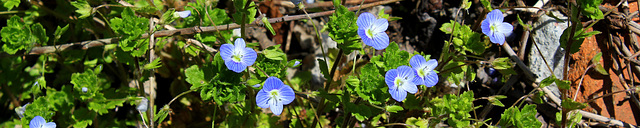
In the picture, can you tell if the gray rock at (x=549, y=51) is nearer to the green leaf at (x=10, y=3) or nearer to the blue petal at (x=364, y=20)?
the blue petal at (x=364, y=20)

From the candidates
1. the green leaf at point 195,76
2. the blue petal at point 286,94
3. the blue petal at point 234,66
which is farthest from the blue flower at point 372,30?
the green leaf at point 195,76

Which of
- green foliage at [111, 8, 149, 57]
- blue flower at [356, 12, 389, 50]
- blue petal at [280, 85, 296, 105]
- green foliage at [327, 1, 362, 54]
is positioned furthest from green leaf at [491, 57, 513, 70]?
green foliage at [111, 8, 149, 57]

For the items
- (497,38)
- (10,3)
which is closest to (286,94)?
(497,38)

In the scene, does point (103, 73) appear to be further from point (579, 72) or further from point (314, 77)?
point (579, 72)

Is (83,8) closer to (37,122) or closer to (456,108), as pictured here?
(37,122)

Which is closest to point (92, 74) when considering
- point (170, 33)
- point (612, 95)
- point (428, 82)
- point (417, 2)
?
point (170, 33)

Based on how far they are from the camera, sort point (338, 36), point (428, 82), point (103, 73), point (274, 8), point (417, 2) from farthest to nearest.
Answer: point (274, 8) → point (417, 2) → point (103, 73) → point (428, 82) → point (338, 36)

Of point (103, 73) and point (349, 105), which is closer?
point (349, 105)
